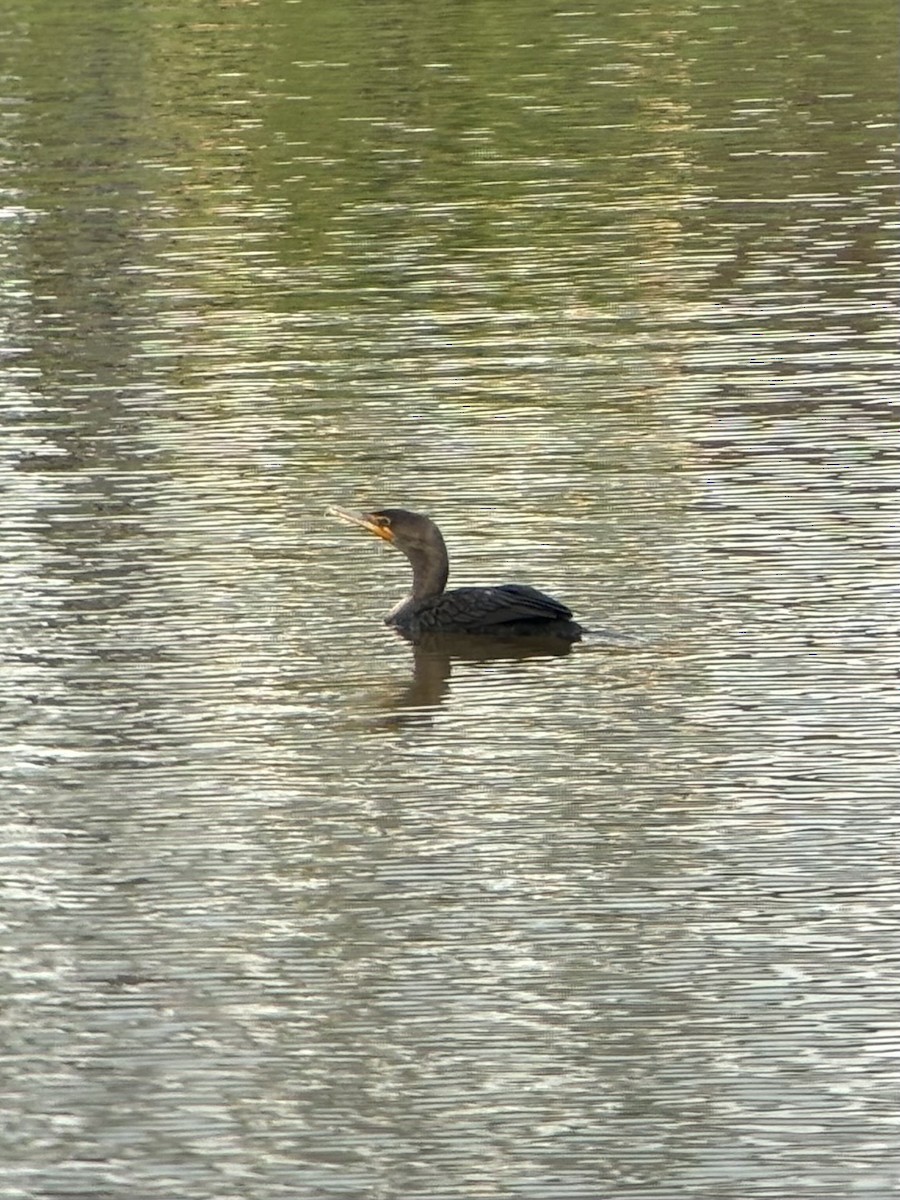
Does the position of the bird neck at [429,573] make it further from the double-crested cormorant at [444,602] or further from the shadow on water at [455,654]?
the shadow on water at [455,654]

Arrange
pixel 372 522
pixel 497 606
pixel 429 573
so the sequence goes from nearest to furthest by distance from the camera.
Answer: pixel 497 606 < pixel 429 573 < pixel 372 522

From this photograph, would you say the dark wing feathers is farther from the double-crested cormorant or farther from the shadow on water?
the shadow on water

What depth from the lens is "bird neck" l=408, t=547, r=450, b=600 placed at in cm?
1338

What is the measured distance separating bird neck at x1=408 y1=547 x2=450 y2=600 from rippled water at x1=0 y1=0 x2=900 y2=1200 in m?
0.28

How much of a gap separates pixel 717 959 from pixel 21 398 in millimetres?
9573

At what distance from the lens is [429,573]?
13.4m

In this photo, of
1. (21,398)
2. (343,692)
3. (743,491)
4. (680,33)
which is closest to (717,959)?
(343,692)

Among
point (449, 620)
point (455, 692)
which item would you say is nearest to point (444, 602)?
point (449, 620)

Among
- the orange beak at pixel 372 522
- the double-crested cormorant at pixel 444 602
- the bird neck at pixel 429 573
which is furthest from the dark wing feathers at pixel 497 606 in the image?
the orange beak at pixel 372 522

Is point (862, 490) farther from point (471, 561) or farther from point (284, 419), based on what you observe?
point (284, 419)

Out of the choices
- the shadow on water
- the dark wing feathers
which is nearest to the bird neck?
the dark wing feathers

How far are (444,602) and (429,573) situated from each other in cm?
30

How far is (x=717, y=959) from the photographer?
9102mm

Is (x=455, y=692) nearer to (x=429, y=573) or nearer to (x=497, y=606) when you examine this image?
(x=497, y=606)
